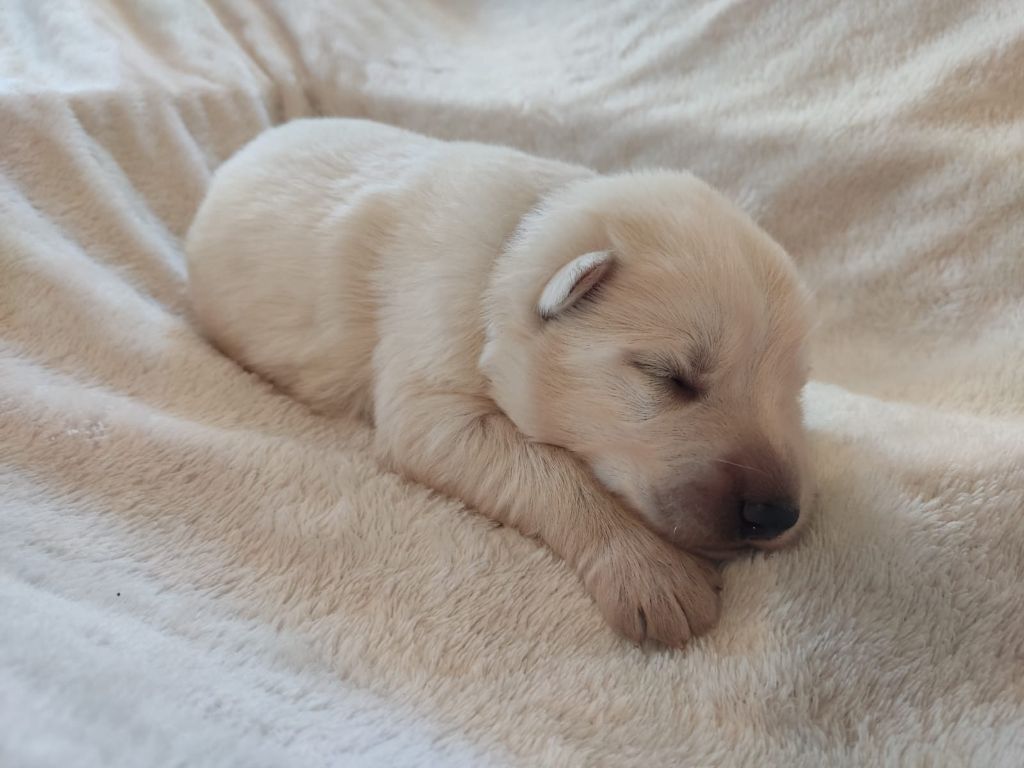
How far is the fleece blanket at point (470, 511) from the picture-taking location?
4.47 feet

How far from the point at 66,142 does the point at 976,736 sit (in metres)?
2.68

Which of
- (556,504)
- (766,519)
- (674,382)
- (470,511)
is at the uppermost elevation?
(674,382)

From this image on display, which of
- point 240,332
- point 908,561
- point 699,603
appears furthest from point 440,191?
point 908,561

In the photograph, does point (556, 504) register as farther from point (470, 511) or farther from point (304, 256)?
point (304, 256)

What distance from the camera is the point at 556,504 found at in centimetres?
174

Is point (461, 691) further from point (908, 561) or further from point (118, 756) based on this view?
point (908, 561)

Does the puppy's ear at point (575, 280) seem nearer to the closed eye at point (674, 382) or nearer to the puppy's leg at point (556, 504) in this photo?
the closed eye at point (674, 382)

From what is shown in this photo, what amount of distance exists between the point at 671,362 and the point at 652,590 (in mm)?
439

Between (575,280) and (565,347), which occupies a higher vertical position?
(575,280)

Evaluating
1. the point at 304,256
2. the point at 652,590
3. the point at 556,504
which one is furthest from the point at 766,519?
the point at 304,256

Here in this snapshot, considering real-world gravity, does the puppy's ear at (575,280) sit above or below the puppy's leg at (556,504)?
above

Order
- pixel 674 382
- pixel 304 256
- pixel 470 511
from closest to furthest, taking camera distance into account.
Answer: pixel 674 382
pixel 470 511
pixel 304 256

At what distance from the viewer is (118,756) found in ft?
3.64

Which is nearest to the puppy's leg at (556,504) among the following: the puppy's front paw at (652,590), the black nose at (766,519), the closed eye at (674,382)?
the puppy's front paw at (652,590)
